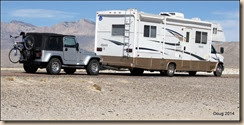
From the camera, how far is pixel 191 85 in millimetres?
22203

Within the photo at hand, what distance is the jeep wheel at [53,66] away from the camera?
883 inches

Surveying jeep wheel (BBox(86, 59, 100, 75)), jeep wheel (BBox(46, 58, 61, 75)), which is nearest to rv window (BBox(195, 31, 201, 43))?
jeep wheel (BBox(86, 59, 100, 75))

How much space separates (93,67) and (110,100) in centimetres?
737

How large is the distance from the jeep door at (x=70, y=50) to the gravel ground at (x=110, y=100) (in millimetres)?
Answer: 2629

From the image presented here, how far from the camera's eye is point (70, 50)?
916 inches

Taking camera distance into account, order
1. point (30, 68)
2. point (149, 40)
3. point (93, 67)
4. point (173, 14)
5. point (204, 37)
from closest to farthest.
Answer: point (30, 68)
point (93, 67)
point (149, 40)
point (173, 14)
point (204, 37)

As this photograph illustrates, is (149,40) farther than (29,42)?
Yes

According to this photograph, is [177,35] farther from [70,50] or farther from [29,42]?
[29,42]

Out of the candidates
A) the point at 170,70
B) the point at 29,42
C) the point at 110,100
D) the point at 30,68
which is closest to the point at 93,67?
the point at 30,68

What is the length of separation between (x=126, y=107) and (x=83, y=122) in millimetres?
3751

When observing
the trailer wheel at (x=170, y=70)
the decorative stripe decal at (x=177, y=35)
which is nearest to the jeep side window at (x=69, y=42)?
the decorative stripe decal at (x=177, y=35)

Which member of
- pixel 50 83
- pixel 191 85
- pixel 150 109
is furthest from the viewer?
pixel 191 85

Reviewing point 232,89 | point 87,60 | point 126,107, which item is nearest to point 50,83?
point 126,107

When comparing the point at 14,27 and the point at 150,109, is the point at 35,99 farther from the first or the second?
the point at 14,27
